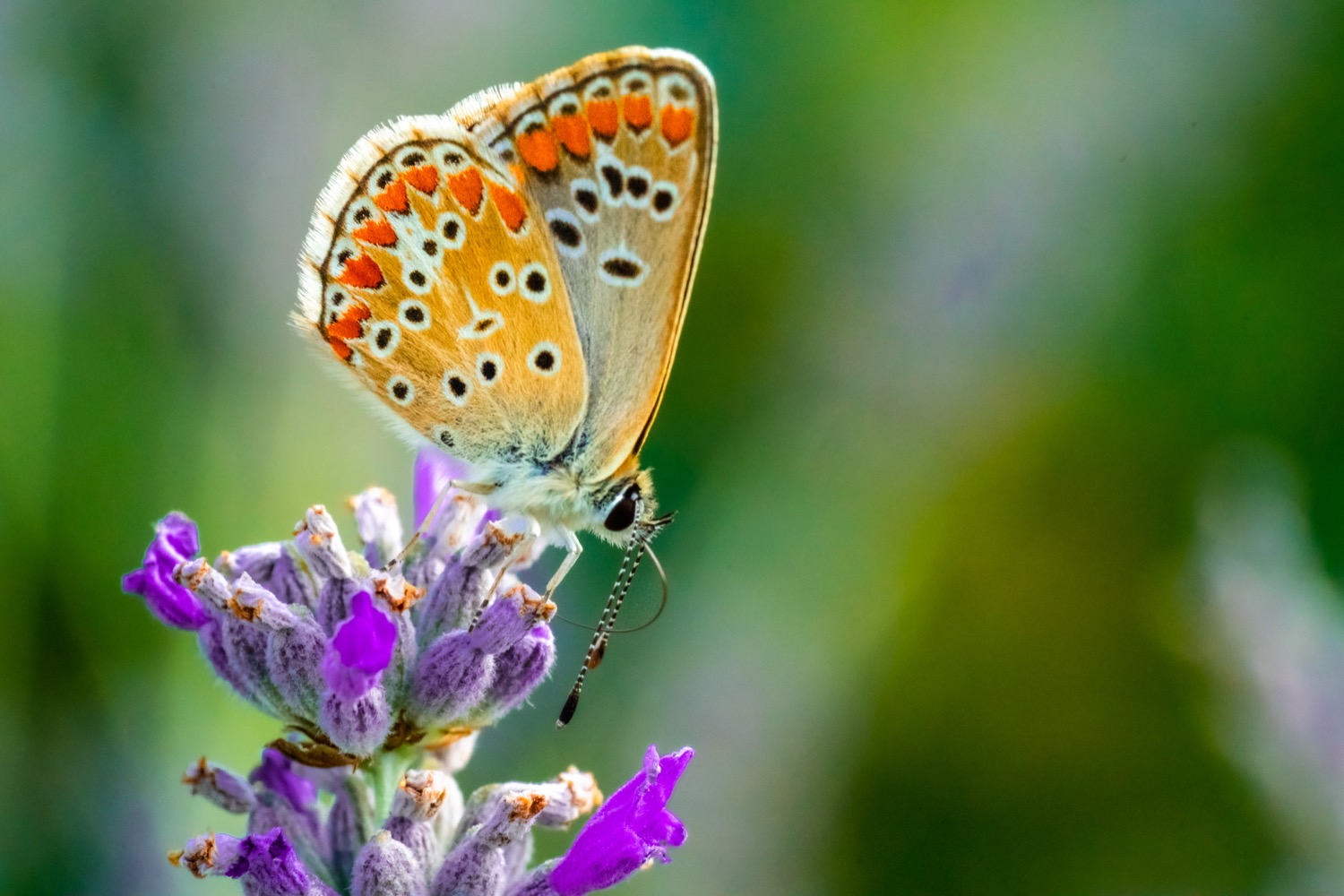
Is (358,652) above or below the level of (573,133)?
below

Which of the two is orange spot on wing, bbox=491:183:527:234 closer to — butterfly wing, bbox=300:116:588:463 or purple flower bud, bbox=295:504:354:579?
butterfly wing, bbox=300:116:588:463

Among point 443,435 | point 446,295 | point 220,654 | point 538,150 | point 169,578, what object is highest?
point 538,150

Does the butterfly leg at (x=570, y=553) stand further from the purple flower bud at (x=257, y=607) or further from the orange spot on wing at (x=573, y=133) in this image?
the orange spot on wing at (x=573, y=133)

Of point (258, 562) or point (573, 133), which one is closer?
point (258, 562)

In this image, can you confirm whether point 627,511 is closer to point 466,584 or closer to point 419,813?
point 466,584

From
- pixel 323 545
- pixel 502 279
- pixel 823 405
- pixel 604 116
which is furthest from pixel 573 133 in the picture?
pixel 823 405

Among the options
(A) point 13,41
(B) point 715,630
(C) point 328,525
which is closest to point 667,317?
(C) point 328,525

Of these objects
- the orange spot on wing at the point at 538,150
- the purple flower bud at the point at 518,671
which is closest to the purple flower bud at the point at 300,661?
the purple flower bud at the point at 518,671
